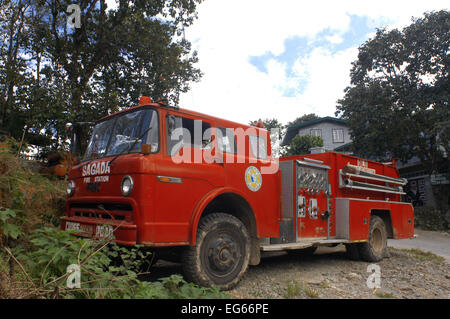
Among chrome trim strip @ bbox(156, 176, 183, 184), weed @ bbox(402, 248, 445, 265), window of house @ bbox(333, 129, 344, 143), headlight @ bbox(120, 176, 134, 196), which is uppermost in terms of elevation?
window of house @ bbox(333, 129, 344, 143)

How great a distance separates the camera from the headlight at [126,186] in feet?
12.9

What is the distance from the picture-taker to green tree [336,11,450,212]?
54.1 ft

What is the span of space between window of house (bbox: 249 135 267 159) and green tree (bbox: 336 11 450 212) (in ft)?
42.3

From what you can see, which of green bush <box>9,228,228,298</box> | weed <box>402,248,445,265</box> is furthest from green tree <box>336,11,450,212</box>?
green bush <box>9,228,228,298</box>

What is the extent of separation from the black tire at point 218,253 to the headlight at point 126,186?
1023 mm

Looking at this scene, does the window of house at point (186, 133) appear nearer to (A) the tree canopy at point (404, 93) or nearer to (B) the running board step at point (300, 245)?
(B) the running board step at point (300, 245)

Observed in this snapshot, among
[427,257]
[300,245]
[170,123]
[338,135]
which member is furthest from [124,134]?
[338,135]

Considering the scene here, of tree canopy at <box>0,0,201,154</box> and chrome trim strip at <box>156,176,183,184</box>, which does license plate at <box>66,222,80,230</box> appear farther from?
tree canopy at <box>0,0,201,154</box>

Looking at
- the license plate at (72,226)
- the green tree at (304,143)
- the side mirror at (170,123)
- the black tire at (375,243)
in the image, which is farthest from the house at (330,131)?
the license plate at (72,226)

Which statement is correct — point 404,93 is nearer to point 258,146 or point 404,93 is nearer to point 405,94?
point 405,94

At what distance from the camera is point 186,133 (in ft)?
15.1

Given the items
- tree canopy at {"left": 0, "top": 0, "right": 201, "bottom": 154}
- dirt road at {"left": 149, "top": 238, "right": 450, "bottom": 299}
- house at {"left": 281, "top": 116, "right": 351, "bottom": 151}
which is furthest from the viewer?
house at {"left": 281, "top": 116, "right": 351, "bottom": 151}

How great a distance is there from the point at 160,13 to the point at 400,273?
38.7ft

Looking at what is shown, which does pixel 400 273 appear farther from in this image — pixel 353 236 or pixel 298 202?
pixel 298 202
